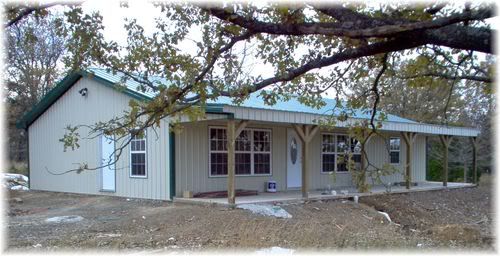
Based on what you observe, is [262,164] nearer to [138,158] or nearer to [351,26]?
[138,158]

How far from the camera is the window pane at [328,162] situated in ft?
55.7

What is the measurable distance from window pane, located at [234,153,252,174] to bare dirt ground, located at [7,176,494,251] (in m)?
2.57

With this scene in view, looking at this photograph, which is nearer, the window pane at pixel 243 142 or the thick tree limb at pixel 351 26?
the thick tree limb at pixel 351 26

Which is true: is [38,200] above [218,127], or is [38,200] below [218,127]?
below

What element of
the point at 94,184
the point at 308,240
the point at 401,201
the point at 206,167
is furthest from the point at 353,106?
the point at 94,184

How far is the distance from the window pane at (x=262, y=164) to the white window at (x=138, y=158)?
10.6ft

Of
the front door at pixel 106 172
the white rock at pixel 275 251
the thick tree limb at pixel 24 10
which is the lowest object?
the white rock at pixel 275 251

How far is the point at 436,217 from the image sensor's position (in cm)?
1303

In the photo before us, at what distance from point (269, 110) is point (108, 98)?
5.47 meters

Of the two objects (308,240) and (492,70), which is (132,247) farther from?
(492,70)

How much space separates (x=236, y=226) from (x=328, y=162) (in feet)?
27.8

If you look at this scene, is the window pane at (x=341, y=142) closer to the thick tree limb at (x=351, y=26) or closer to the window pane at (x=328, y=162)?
the window pane at (x=328, y=162)

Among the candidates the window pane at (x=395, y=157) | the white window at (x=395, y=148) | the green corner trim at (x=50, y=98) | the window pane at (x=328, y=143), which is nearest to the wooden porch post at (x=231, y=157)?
the window pane at (x=328, y=143)

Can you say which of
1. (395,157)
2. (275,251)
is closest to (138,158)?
(275,251)
